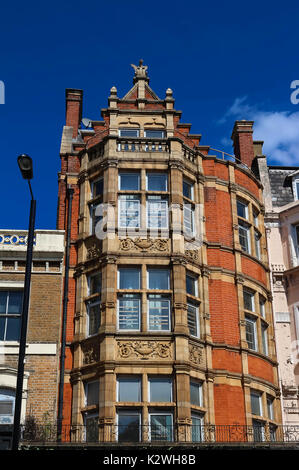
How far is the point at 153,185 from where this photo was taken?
2431 centimetres

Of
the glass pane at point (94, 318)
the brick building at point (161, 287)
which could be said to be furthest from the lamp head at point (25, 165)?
the glass pane at point (94, 318)

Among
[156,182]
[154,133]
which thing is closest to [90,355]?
[156,182]

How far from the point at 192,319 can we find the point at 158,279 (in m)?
1.76

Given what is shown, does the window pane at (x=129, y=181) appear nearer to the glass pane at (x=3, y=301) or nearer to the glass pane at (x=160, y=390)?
the glass pane at (x=3, y=301)

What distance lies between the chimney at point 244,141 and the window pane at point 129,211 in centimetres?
767

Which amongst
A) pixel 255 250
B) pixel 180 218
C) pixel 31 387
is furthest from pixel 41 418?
pixel 255 250

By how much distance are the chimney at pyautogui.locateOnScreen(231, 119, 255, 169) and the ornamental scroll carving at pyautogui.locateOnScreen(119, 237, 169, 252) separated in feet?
27.6

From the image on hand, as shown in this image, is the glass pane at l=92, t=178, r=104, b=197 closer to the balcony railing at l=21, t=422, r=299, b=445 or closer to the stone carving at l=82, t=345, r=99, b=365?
the stone carving at l=82, t=345, r=99, b=365

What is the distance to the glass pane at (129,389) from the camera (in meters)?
20.7
